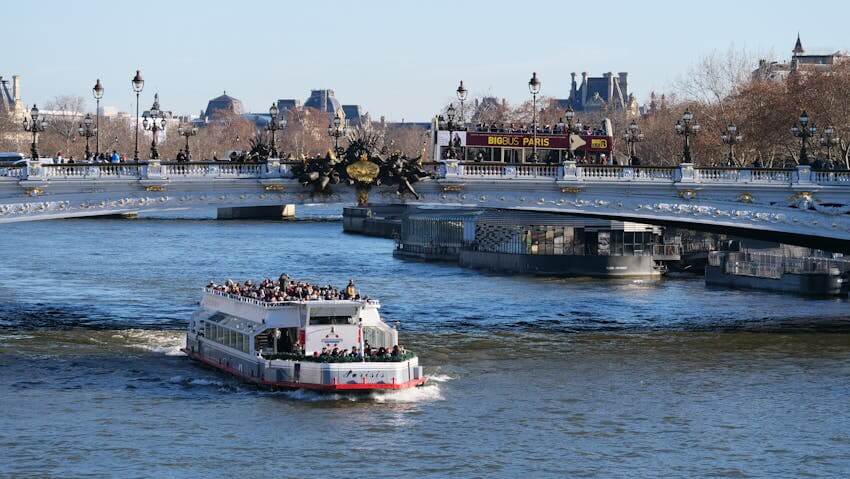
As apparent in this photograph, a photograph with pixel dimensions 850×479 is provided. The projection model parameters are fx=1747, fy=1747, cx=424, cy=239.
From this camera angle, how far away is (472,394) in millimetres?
48781

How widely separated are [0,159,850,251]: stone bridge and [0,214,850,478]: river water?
4250 millimetres

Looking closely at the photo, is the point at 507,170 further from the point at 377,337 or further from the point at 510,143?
the point at 510,143

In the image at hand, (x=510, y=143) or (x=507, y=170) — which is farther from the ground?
(x=510, y=143)

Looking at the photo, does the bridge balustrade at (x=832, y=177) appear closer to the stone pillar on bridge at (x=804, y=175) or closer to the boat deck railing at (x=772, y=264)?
the stone pillar on bridge at (x=804, y=175)

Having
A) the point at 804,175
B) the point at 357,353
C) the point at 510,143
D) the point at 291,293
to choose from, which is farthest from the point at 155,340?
the point at 510,143

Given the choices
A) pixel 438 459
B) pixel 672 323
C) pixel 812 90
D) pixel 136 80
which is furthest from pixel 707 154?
pixel 438 459

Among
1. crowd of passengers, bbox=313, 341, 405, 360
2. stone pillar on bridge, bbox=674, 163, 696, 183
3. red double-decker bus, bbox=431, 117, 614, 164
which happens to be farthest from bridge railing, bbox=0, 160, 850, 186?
red double-decker bus, bbox=431, 117, 614, 164

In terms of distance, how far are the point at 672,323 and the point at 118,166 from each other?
21.5 m

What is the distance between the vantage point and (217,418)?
44.8 metres

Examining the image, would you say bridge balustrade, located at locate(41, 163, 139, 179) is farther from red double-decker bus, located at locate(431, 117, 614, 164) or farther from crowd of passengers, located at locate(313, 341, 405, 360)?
red double-decker bus, located at locate(431, 117, 614, 164)

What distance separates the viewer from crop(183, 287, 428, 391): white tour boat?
48.4m

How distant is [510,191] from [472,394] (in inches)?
552

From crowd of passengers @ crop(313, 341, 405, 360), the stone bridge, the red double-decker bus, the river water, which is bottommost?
the river water

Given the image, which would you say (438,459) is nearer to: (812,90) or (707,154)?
(812,90)
